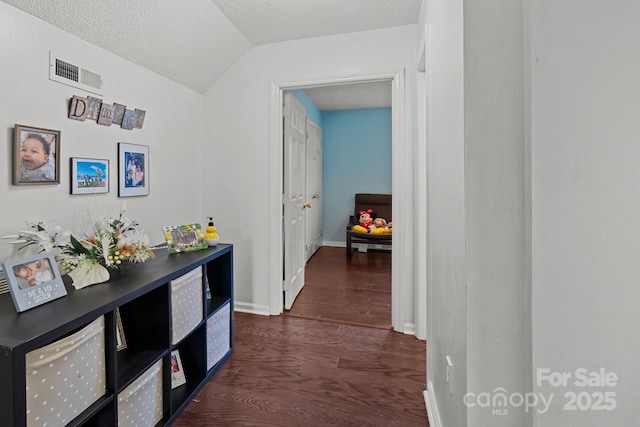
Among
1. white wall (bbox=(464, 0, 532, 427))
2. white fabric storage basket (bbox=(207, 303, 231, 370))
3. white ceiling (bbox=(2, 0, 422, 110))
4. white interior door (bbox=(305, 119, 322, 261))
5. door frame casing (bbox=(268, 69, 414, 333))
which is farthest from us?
white interior door (bbox=(305, 119, 322, 261))

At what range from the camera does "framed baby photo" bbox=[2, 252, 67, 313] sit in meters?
1.10

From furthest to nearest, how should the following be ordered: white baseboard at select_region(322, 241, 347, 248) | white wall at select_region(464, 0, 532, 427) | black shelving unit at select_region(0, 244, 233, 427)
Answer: white baseboard at select_region(322, 241, 347, 248)
black shelving unit at select_region(0, 244, 233, 427)
white wall at select_region(464, 0, 532, 427)

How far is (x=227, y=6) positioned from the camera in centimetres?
212

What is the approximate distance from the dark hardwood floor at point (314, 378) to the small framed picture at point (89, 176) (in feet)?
4.44

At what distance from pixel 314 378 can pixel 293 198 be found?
1695mm

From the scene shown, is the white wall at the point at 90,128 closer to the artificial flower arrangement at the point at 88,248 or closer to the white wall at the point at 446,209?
the artificial flower arrangement at the point at 88,248

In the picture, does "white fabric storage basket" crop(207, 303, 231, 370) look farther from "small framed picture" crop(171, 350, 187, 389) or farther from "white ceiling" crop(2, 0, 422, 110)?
"white ceiling" crop(2, 0, 422, 110)

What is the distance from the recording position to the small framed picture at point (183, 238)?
1.93m

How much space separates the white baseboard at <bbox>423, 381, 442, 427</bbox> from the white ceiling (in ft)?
7.93

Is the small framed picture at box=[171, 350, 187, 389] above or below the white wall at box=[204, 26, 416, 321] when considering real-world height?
below

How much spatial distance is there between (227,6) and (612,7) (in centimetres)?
216

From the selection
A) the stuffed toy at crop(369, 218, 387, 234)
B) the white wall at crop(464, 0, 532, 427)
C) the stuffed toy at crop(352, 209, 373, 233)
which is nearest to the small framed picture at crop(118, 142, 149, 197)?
the white wall at crop(464, 0, 532, 427)

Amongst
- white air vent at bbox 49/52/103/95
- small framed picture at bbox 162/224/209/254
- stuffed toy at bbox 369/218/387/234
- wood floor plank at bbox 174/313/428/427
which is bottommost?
wood floor plank at bbox 174/313/428/427

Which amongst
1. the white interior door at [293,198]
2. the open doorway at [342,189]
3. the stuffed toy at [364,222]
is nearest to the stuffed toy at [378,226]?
the stuffed toy at [364,222]
